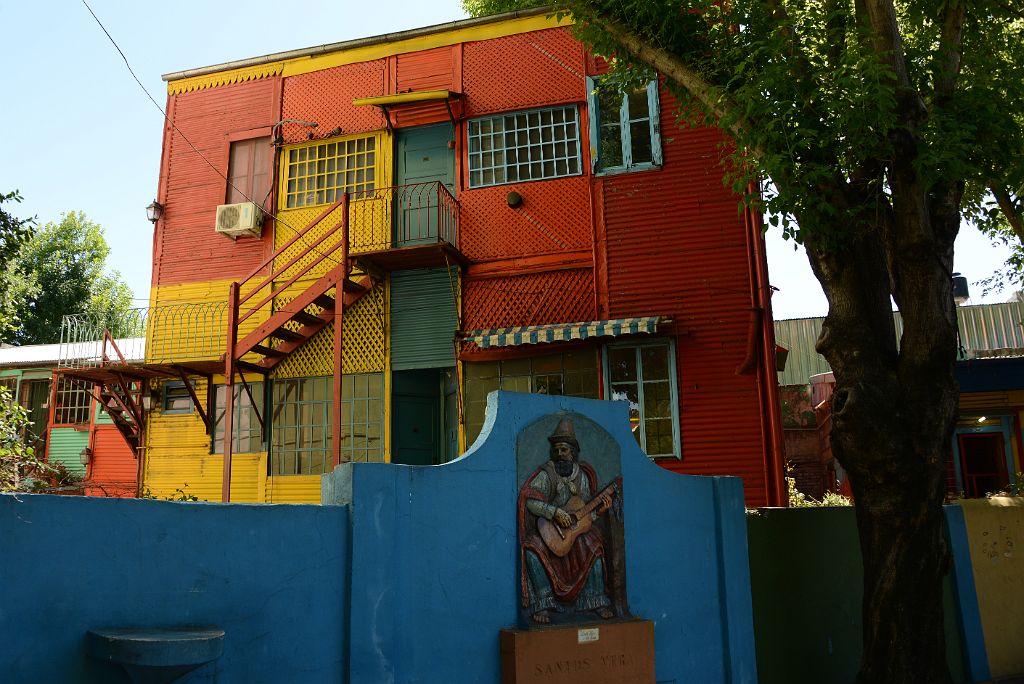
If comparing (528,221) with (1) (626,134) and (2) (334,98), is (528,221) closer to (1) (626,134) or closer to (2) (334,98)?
(1) (626,134)

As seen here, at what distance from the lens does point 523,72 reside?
12.6 m

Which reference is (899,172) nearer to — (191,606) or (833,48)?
(833,48)

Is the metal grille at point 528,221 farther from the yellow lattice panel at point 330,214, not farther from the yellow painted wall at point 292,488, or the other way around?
the yellow painted wall at point 292,488

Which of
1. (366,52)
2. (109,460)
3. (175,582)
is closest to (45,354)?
(109,460)

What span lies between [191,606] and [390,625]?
4.24 feet

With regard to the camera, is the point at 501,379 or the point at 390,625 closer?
A: the point at 390,625

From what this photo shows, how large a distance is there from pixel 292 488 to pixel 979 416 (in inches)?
552

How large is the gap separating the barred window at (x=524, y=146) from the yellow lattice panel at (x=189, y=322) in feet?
14.1

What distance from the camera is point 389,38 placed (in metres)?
13.2

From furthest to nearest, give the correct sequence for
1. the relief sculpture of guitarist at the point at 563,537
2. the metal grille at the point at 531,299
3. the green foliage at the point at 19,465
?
the metal grille at the point at 531,299
the green foliage at the point at 19,465
the relief sculpture of guitarist at the point at 563,537

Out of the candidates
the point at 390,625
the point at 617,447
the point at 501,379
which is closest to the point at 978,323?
the point at 501,379

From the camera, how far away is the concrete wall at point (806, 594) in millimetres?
7680

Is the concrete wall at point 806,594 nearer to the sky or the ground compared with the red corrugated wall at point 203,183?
nearer to the ground

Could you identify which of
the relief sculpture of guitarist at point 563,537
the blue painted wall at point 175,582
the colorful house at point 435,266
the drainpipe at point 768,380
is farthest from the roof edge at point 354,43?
the blue painted wall at point 175,582
